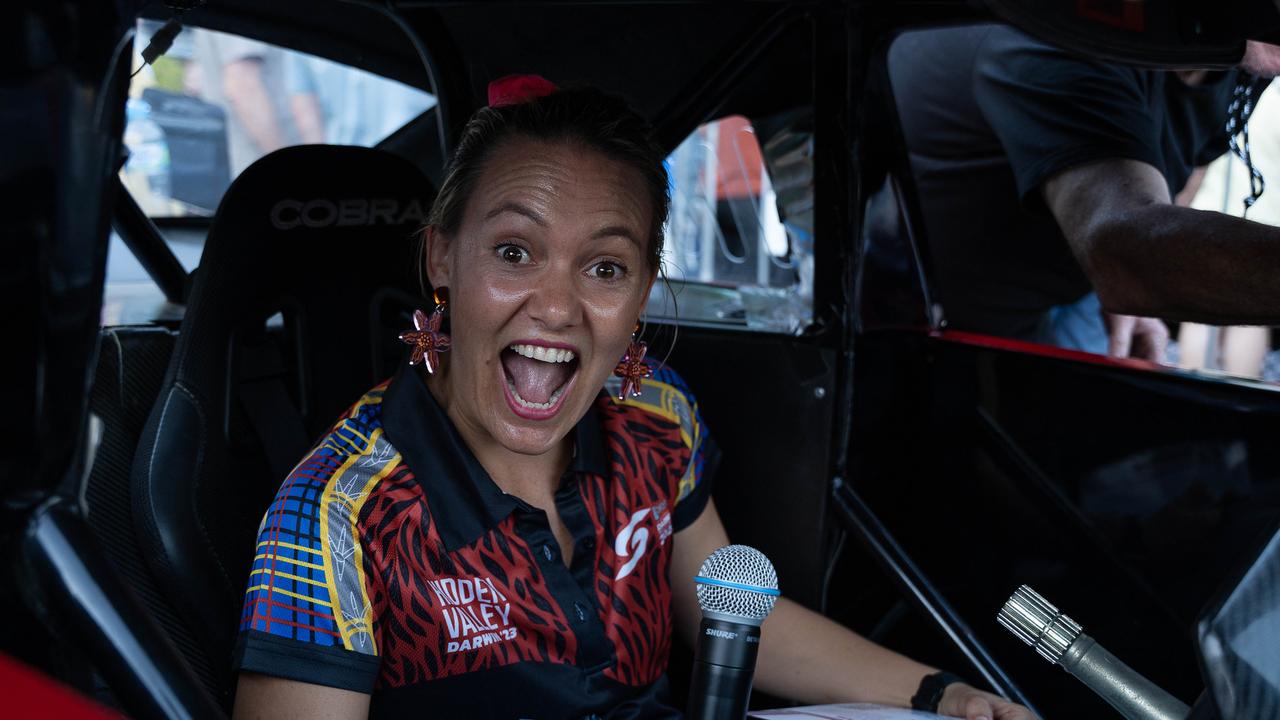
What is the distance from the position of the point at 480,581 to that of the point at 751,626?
597 mm

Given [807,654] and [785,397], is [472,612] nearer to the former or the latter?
[807,654]

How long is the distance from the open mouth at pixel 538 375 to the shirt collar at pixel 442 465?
10cm

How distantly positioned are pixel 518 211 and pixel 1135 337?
2112mm

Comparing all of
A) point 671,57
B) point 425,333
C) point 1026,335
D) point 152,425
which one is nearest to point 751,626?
point 425,333

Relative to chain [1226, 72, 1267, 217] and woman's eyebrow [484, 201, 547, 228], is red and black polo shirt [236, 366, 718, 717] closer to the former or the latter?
woman's eyebrow [484, 201, 547, 228]

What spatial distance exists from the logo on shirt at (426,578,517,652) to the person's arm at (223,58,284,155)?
4291mm

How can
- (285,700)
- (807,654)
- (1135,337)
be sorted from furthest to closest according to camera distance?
(1135,337)
(807,654)
(285,700)

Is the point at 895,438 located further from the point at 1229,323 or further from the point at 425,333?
the point at 425,333

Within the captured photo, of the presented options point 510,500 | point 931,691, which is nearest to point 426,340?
point 510,500

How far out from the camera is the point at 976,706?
157 cm

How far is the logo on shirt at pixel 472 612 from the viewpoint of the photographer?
1.43m

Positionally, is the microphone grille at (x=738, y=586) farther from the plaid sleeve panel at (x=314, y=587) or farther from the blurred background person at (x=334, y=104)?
the blurred background person at (x=334, y=104)

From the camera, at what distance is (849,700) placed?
1.74 metres

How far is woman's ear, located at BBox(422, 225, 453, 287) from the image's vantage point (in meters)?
1.61
